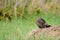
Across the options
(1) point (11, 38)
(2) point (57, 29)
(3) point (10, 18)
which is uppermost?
(2) point (57, 29)

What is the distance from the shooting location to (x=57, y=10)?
1537cm

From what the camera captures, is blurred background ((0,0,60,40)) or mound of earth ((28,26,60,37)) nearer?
mound of earth ((28,26,60,37))

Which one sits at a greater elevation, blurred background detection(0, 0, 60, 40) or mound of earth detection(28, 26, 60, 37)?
mound of earth detection(28, 26, 60, 37)

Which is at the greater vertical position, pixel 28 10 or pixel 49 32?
pixel 49 32

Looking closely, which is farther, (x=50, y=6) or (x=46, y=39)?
(x=50, y=6)

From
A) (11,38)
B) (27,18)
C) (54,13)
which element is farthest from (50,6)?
(11,38)

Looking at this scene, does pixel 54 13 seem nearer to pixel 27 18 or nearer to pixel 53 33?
pixel 27 18

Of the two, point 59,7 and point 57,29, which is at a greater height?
point 57,29

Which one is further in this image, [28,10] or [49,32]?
[28,10]

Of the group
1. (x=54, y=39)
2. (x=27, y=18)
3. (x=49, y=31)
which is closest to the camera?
(x=54, y=39)

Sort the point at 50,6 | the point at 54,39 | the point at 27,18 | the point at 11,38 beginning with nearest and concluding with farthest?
the point at 54,39
the point at 11,38
the point at 27,18
the point at 50,6

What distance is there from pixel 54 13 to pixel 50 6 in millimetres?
469

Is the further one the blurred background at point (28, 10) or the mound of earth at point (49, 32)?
the blurred background at point (28, 10)

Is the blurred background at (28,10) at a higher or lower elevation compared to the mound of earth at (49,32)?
lower
